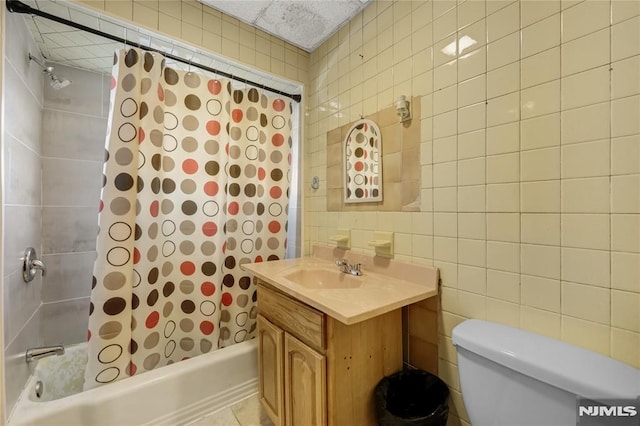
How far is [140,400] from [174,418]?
20cm

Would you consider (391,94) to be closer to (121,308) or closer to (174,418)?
(121,308)

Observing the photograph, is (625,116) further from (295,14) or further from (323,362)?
(295,14)

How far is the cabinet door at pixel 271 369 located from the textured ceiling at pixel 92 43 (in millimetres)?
1598

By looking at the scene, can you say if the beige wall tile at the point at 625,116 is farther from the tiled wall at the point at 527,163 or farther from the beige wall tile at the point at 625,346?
the beige wall tile at the point at 625,346

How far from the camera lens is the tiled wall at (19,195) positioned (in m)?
1.06

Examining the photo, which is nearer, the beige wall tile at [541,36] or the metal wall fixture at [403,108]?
the beige wall tile at [541,36]

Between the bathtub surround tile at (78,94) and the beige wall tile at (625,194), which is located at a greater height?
the bathtub surround tile at (78,94)

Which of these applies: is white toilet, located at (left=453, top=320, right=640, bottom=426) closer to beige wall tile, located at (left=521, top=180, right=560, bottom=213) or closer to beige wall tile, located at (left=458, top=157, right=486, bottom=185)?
beige wall tile, located at (left=521, top=180, right=560, bottom=213)

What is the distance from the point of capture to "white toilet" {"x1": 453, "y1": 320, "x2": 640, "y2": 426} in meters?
0.66

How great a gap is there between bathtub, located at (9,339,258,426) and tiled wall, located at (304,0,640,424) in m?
1.17

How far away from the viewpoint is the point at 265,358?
54.0 inches

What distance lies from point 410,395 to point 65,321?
218cm

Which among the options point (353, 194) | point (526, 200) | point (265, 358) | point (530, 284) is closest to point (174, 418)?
point (265, 358)

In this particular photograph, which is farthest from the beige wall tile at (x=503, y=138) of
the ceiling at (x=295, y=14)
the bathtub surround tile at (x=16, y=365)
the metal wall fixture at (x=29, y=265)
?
the metal wall fixture at (x=29, y=265)
